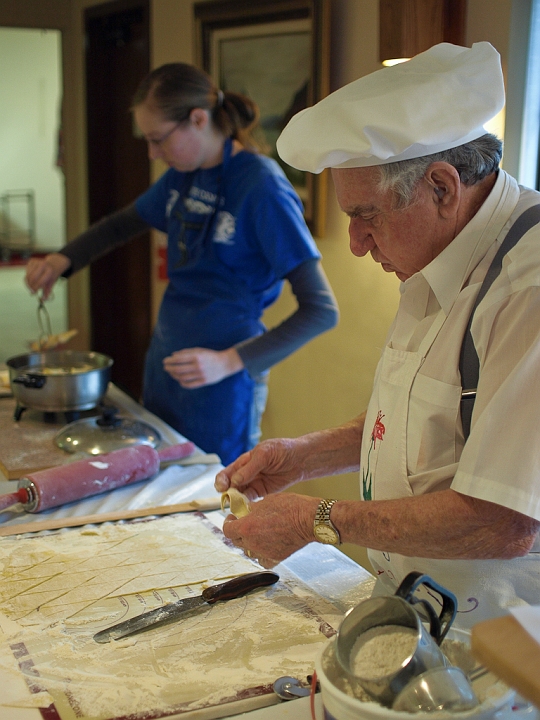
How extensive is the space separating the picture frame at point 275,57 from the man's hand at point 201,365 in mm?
1063

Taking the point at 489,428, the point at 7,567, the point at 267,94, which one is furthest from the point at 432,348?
the point at 267,94

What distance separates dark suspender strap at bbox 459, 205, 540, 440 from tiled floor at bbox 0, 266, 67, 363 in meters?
5.54

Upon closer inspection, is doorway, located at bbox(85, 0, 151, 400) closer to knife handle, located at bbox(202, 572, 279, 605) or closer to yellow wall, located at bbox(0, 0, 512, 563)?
yellow wall, located at bbox(0, 0, 512, 563)

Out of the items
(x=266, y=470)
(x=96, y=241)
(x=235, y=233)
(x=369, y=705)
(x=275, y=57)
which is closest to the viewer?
(x=369, y=705)

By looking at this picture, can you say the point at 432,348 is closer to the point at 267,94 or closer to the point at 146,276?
the point at 267,94

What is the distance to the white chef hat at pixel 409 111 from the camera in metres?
1.04

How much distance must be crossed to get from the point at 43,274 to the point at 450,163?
184 cm

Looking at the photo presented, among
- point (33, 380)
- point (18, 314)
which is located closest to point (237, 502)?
point (33, 380)

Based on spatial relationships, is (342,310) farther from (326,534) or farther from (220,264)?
(326,534)

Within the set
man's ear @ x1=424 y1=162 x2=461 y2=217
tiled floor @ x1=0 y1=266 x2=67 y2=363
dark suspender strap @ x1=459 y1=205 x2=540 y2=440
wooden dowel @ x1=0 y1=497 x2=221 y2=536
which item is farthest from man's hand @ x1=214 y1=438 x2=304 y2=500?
tiled floor @ x1=0 y1=266 x2=67 y2=363

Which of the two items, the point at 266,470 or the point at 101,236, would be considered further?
the point at 101,236

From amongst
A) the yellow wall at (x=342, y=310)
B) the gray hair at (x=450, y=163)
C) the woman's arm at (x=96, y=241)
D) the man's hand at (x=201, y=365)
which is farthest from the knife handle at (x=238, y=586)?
the woman's arm at (x=96, y=241)

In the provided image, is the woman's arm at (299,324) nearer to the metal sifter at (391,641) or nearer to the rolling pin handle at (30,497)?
the rolling pin handle at (30,497)

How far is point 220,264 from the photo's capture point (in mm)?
2275
